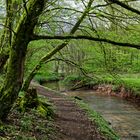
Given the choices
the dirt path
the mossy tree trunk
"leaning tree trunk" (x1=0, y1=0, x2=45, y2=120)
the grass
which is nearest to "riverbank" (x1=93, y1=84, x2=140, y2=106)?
the dirt path

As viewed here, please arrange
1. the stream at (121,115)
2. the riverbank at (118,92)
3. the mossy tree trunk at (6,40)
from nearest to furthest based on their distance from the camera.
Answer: the mossy tree trunk at (6,40), the stream at (121,115), the riverbank at (118,92)

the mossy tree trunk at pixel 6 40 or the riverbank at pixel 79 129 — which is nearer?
the mossy tree trunk at pixel 6 40

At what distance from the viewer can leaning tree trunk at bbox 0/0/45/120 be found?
8.56m

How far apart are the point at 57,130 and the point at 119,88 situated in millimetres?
22179

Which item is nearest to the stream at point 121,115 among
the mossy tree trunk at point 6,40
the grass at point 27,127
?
the grass at point 27,127

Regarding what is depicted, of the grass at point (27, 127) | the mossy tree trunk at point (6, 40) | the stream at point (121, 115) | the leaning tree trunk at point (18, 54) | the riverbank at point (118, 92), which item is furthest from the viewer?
the riverbank at point (118, 92)

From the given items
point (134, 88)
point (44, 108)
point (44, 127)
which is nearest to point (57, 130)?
point (44, 127)

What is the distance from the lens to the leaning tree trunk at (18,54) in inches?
337

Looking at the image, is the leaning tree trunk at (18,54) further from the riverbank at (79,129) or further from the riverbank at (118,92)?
the riverbank at (118,92)

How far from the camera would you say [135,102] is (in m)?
27.8

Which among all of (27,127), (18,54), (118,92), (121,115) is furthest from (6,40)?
(118,92)

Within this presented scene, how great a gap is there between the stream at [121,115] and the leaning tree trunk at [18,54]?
7468 millimetres

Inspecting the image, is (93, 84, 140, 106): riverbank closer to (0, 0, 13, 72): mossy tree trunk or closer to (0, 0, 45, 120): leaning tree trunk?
(0, 0, 13, 72): mossy tree trunk

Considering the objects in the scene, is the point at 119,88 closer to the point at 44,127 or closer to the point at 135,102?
the point at 135,102
